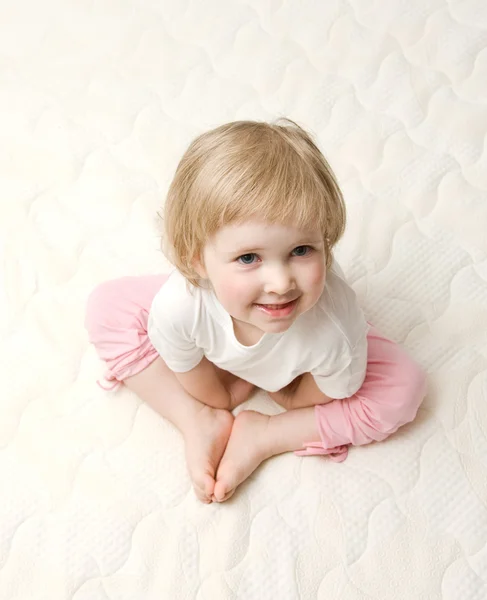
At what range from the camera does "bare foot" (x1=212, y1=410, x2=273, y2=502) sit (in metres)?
0.93

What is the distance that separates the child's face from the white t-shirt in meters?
0.07

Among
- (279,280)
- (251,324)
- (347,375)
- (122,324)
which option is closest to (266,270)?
(279,280)

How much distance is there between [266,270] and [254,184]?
3.2 inches

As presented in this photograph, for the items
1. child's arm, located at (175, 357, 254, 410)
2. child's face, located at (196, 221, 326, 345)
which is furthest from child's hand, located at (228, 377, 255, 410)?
child's face, located at (196, 221, 326, 345)

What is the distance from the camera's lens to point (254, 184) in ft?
2.31

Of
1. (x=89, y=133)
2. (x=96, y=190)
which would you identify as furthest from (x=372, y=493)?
(x=89, y=133)

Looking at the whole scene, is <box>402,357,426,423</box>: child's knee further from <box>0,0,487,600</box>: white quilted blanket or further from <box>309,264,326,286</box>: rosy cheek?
<box>309,264,326,286</box>: rosy cheek

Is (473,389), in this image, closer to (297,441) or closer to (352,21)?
(297,441)

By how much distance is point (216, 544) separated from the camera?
0.92 meters

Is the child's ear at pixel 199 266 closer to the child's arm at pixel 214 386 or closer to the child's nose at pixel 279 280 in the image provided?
the child's nose at pixel 279 280

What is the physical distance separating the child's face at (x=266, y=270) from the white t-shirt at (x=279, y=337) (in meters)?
0.07

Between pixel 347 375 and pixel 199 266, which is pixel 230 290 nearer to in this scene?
pixel 199 266

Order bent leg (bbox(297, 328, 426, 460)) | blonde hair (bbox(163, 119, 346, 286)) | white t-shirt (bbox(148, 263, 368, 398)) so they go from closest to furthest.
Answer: blonde hair (bbox(163, 119, 346, 286)) → white t-shirt (bbox(148, 263, 368, 398)) → bent leg (bbox(297, 328, 426, 460))

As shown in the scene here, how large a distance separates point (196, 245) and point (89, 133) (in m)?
0.55
